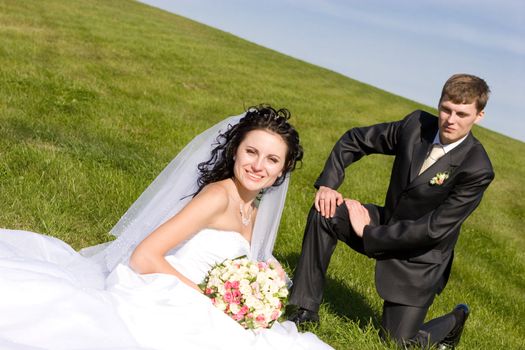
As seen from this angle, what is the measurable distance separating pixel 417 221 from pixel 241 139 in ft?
6.37

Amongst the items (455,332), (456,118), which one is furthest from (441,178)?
(455,332)

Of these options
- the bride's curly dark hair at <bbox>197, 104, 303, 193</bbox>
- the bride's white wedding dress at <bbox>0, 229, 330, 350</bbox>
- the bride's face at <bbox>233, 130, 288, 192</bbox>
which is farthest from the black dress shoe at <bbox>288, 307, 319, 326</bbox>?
the bride's face at <bbox>233, 130, 288, 192</bbox>

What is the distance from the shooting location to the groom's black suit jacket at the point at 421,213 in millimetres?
6133

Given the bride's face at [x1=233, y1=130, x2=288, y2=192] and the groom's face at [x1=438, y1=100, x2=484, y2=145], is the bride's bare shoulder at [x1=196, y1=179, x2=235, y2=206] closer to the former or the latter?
the bride's face at [x1=233, y1=130, x2=288, y2=192]

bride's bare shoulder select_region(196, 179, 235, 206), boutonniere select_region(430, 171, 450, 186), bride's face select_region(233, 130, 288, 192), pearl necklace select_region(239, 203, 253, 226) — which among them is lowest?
pearl necklace select_region(239, 203, 253, 226)

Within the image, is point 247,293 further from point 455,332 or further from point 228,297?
point 455,332

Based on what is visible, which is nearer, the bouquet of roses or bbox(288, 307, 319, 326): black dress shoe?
the bouquet of roses

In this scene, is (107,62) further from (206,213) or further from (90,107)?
(206,213)

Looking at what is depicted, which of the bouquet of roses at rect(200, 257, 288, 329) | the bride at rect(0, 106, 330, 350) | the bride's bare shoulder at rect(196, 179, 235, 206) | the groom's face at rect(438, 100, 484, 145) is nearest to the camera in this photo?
the bride at rect(0, 106, 330, 350)

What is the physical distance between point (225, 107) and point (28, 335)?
15.1 metres

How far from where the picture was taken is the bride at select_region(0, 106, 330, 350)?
159 inches

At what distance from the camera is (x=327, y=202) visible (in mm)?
6465

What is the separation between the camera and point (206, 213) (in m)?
5.14

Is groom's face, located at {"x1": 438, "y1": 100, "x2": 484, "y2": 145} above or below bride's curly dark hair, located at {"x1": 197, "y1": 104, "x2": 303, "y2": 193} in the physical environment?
above
